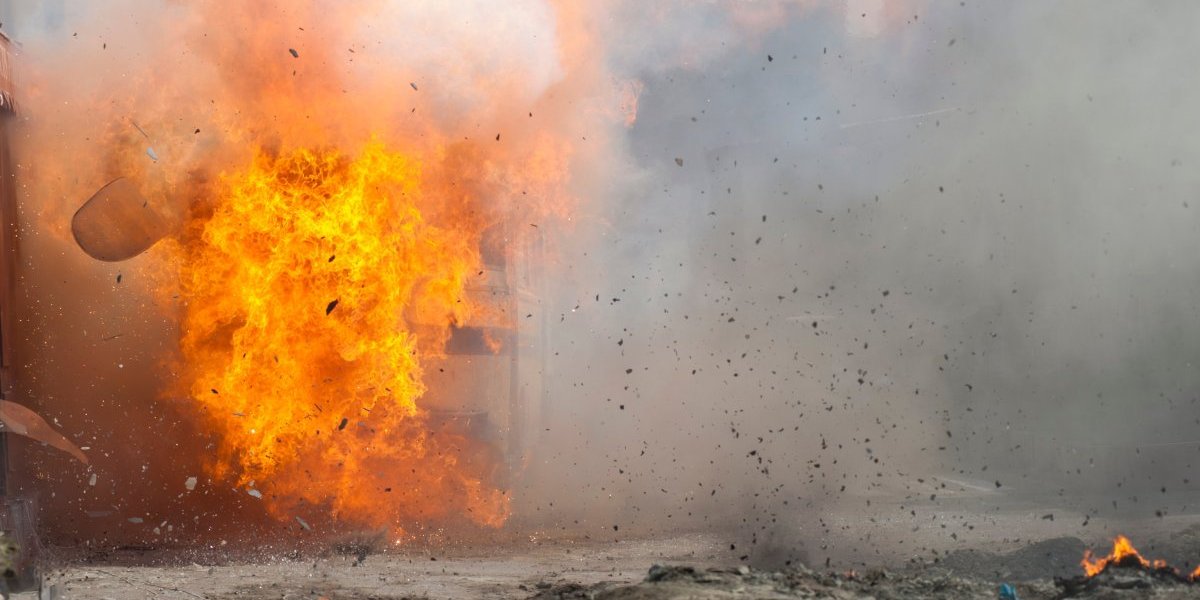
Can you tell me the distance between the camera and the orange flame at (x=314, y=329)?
24.9 ft

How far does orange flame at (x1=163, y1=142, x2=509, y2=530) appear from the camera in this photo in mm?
7598

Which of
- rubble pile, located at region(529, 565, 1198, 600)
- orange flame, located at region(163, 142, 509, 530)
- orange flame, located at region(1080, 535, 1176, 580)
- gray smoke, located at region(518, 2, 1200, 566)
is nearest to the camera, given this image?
rubble pile, located at region(529, 565, 1198, 600)

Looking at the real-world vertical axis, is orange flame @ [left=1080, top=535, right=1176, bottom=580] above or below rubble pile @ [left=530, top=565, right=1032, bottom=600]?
above

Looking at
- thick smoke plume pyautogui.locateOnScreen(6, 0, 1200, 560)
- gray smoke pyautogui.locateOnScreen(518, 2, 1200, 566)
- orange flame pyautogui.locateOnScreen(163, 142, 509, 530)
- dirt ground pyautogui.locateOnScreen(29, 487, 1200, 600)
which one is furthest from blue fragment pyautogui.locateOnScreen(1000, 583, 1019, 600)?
orange flame pyautogui.locateOnScreen(163, 142, 509, 530)

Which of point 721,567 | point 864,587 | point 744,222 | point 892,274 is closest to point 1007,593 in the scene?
point 864,587

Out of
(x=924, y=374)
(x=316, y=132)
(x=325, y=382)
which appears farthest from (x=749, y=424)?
(x=316, y=132)

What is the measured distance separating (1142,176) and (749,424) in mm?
4144

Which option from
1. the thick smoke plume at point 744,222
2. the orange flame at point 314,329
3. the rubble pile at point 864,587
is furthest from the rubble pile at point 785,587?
the orange flame at point 314,329

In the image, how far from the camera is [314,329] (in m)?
7.64

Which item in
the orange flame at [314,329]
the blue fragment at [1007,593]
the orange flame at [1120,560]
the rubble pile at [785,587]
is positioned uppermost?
the orange flame at [314,329]

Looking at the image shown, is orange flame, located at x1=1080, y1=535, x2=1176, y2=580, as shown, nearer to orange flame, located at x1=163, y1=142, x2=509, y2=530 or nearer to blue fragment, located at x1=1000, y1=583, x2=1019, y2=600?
blue fragment, located at x1=1000, y1=583, x2=1019, y2=600

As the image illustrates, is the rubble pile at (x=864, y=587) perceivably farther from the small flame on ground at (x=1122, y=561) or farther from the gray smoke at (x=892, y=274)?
the gray smoke at (x=892, y=274)

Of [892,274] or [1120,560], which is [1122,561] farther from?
[892,274]

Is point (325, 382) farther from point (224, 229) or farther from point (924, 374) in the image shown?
point (924, 374)
